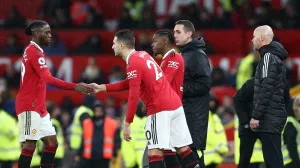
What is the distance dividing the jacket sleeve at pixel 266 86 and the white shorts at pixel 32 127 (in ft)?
8.93

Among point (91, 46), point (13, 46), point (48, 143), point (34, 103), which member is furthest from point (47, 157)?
point (13, 46)

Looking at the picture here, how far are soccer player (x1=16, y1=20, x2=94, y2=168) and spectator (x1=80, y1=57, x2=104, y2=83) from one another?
9.31 m

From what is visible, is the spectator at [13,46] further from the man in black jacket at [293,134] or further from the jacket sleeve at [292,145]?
the jacket sleeve at [292,145]

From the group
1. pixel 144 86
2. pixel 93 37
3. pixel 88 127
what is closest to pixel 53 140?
pixel 144 86

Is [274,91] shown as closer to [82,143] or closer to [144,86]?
[144,86]

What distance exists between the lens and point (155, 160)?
11.7 metres

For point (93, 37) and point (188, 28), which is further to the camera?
point (93, 37)

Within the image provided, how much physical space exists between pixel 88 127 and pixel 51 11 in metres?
7.99

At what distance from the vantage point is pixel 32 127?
41.1 feet

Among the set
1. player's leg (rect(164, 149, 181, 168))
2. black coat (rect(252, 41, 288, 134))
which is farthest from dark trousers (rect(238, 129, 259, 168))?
player's leg (rect(164, 149, 181, 168))

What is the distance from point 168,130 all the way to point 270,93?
142 cm

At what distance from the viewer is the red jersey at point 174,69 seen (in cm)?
1225

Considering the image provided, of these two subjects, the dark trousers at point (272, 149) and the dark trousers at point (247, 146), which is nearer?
the dark trousers at point (272, 149)

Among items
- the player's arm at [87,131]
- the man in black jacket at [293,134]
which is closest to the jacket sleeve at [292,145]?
the man in black jacket at [293,134]
